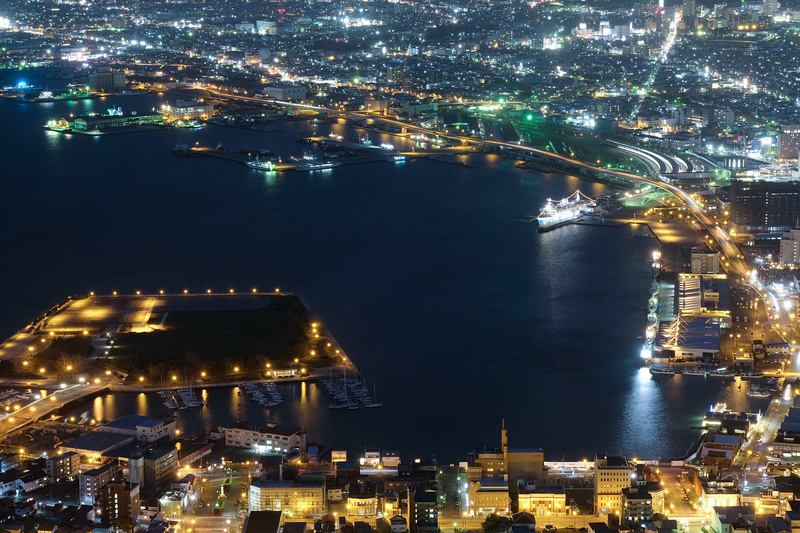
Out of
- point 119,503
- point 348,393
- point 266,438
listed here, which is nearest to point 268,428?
point 266,438

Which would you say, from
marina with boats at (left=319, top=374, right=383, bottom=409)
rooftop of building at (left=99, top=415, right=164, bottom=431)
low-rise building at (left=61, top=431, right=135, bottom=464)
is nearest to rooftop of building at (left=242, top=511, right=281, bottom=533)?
low-rise building at (left=61, top=431, right=135, bottom=464)

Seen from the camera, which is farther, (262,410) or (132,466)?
(262,410)

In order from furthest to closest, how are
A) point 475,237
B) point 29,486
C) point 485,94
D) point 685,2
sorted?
point 685,2, point 485,94, point 475,237, point 29,486

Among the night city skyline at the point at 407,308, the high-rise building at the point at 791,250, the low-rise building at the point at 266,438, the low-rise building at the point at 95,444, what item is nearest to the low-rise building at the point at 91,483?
the night city skyline at the point at 407,308

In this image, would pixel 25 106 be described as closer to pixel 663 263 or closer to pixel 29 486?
pixel 663 263

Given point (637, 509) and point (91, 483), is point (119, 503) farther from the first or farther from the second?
point (637, 509)

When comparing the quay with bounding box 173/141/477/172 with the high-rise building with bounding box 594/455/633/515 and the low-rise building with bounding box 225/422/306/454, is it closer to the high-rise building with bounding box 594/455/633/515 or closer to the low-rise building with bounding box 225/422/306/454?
the low-rise building with bounding box 225/422/306/454

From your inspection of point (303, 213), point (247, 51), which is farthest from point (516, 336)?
point (247, 51)
